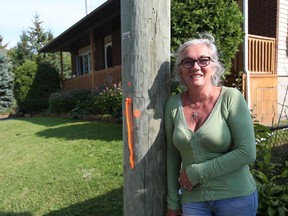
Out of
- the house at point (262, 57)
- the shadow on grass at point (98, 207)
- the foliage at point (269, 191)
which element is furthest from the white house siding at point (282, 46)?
the shadow on grass at point (98, 207)

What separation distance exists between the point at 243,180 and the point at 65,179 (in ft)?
11.6

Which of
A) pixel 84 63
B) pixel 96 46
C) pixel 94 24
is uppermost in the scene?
pixel 94 24

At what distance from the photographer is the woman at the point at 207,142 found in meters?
1.66

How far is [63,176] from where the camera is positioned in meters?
4.87

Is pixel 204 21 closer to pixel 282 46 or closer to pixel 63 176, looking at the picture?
pixel 63 176

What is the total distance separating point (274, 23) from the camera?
9203 mm

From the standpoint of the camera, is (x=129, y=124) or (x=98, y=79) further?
(x=98, y=79)

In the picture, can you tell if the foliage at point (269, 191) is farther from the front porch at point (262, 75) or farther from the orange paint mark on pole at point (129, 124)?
the front porch at point (262, 75)

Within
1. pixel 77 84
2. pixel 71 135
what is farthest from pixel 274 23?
pixel 77 84

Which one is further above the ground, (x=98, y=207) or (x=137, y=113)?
(x=137, y=113)

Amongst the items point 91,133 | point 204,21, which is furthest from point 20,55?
point 204,21

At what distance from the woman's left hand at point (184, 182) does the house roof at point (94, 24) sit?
10377mm

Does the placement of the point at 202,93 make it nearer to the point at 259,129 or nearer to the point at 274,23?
the point at 259,129

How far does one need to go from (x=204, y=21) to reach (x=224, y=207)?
15.7ft
